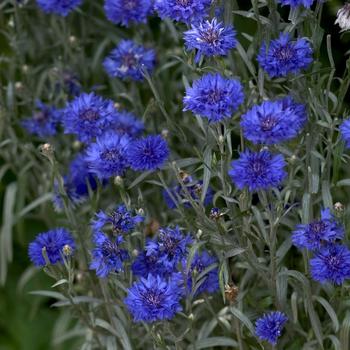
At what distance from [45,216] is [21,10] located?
0.64 metres

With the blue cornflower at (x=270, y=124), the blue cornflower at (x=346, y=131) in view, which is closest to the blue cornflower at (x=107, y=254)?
the blue cornflower at (x=270, y=124)

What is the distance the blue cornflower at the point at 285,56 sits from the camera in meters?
1.58

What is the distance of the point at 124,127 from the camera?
77.0 inches

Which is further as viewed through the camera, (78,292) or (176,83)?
(176,83)

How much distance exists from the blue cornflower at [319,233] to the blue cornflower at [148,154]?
0.33m

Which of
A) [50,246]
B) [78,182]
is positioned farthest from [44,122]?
[50,246]

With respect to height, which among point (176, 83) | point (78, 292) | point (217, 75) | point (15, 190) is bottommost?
point (78, 292)

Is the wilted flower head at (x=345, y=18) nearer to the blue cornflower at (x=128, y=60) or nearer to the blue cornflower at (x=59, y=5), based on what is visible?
the blue cornflower at (x=128, y=60)

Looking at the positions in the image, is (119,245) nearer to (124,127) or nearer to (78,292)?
(124,127)

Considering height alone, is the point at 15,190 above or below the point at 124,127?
below

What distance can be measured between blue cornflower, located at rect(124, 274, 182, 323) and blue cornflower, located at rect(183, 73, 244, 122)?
348 mm

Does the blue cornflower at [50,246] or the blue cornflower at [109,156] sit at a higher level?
the blue cornflower at [109,156]

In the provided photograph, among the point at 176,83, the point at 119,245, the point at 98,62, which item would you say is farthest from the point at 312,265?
the point at 98,62

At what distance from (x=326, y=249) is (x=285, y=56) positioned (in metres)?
0.40
